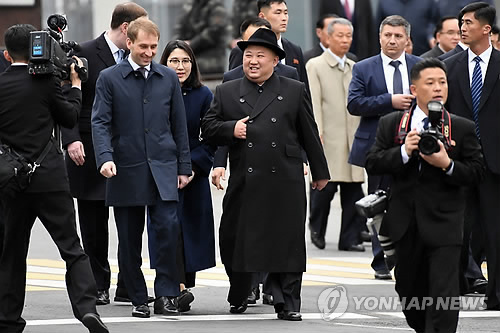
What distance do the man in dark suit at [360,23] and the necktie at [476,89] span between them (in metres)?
6.71

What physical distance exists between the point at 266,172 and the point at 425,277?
205cm

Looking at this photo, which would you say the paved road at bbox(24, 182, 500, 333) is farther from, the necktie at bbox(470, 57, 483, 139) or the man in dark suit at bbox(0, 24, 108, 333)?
the necktie at bbox(470, 57, 483, 139)

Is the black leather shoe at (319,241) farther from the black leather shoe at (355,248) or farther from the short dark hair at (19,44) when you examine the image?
the short dark hair at (19,44)

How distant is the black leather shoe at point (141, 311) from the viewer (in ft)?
34.9

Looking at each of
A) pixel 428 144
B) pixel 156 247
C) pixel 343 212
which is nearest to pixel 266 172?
pixel 156 247

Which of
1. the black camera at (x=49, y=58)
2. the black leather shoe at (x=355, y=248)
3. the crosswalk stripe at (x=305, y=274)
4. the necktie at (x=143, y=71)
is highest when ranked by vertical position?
the black camera at (x=49, y=58)

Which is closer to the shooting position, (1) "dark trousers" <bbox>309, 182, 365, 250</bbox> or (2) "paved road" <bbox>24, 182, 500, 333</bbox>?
(2) "paved road" <bbox>24, 182, 500, 333</bbox>

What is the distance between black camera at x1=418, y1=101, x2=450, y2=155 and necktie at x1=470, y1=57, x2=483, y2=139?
8.43ft

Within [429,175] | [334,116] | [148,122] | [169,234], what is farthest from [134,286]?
[334,116]

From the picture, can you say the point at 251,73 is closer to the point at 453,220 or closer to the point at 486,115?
the point at 486,115

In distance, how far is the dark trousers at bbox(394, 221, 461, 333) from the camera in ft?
28.5

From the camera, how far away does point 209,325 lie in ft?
33.6

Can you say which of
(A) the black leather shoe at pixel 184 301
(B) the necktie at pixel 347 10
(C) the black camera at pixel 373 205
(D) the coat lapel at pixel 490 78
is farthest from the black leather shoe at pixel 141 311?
(B) the necktie at pixel 347 10

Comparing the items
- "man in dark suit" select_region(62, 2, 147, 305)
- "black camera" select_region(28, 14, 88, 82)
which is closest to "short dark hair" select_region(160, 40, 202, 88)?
"man in dark suit" select_region(62, 2, 147, 305)
